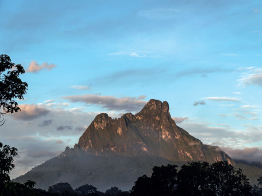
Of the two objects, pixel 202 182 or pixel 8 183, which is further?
pixel 202 182

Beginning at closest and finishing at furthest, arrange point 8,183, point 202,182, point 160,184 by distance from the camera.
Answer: point 8,183
point 202,182
point 160,184

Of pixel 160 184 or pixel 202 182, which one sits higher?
pixel 202 182

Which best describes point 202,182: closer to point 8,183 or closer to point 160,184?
point 160,184

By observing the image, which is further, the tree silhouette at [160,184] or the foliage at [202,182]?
the tree silhouette at [160,184]

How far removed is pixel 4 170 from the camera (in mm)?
25375

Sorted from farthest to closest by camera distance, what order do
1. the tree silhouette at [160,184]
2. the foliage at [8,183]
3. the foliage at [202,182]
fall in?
the tree silhouette at [160,184]
the foliage at [202,182]
the foliage at [8,183]

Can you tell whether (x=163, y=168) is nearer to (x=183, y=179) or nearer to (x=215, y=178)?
(x=183, y=179)

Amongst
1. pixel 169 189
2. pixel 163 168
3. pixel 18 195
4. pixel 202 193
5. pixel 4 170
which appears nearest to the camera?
pixel 18 195

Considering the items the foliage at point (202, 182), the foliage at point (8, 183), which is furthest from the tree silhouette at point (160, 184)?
the foliage at point (8, 183)

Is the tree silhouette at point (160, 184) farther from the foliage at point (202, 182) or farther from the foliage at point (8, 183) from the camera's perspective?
the foliage at point (8, 183)

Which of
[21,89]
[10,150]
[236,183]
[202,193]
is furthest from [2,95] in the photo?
[236,183]

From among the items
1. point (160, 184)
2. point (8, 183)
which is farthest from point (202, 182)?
point (8, 183)

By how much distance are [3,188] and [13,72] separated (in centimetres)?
938

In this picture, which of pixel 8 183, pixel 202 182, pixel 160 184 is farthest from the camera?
pixel 160 184
